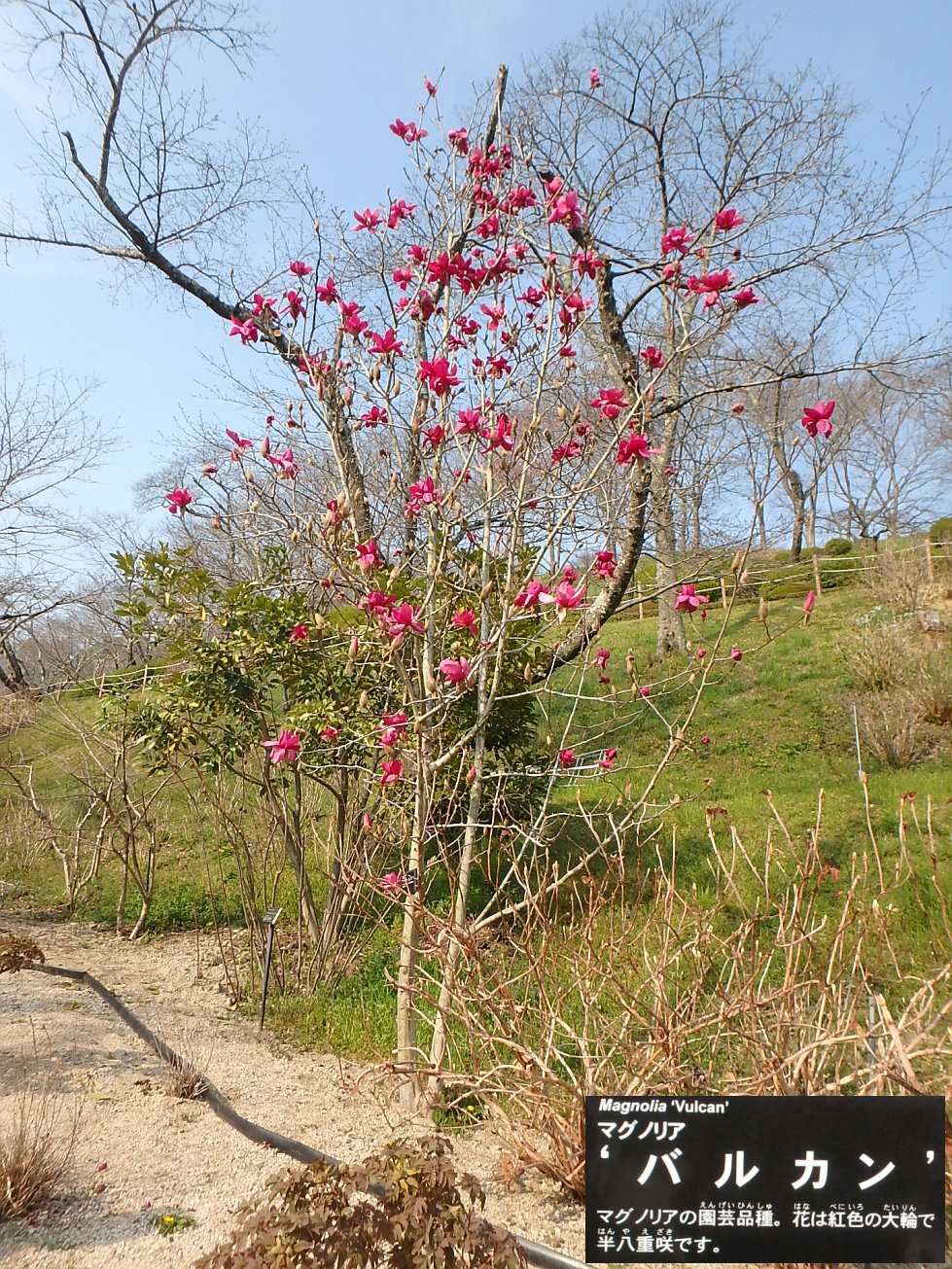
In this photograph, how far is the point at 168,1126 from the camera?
264cm

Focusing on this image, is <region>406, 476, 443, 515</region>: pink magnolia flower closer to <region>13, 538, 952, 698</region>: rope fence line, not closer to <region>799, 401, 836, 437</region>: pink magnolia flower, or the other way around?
<region>13, 538, 952, 698</region>: rope fence line

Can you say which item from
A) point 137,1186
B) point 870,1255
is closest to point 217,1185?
point 137,1186

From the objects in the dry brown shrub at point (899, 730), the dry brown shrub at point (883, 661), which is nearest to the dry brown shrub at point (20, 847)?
the dry brown shrub at point (899, 730)

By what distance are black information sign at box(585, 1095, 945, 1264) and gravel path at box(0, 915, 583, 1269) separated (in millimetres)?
997

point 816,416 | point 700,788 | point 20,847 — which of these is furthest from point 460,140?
point 20,847

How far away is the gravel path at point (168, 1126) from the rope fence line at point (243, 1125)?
38 mm

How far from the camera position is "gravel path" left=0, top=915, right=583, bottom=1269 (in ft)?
6.57

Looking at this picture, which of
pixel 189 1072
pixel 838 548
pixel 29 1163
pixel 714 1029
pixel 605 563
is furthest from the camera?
pixel 838 548

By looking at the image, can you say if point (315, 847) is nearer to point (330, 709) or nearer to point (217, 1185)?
point (330, 709)

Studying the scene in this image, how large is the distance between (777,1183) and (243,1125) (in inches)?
80.1

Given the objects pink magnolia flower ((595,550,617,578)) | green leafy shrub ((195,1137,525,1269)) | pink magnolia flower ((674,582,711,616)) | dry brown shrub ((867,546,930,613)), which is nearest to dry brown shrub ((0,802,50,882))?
pink magnolia flower ((595,550,617,578))

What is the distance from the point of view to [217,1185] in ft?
7.50

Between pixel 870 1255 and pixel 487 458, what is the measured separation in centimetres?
262

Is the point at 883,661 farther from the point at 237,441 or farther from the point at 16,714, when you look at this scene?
the point at 16,714
